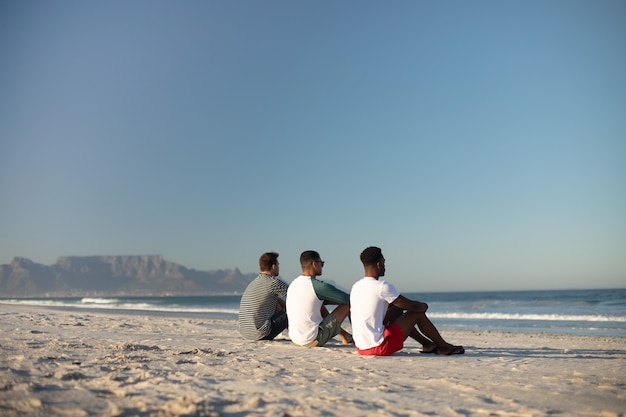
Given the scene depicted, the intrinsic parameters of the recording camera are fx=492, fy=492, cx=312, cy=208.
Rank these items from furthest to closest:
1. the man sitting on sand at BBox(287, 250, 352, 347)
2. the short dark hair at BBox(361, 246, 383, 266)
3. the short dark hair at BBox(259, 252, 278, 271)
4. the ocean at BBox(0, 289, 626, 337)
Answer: the ocean at BBox(0, 289, 626, 337), the short dark hair at BBox(259, 252, 278, 271), the man sitting on sand at BBox(287, 250, 352, 347), the short dark hair at BBox(361, 246, 383, 266)

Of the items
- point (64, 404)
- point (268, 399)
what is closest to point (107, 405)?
point (64, 404)

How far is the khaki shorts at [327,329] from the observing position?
705cm

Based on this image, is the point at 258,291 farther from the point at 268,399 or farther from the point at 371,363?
the point at 268,399

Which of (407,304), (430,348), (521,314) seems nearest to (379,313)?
(407,304)

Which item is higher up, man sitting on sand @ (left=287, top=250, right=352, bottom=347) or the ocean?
man sitting on sand @ (left=287, top=250, right=352, bottom=347)

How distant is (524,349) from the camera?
8.27 metres

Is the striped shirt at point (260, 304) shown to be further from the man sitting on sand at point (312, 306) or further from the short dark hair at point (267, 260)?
the man sitting on sand at point (312, 306)

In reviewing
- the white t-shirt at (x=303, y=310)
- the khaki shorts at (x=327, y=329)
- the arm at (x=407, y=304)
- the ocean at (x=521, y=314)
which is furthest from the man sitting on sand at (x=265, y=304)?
the ocean at (x=521, y=314)

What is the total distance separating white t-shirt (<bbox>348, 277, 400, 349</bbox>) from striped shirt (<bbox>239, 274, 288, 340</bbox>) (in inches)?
67.0

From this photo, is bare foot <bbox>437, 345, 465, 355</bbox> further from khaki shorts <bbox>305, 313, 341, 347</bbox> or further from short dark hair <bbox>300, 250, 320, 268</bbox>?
short dark hair <bbox>300, 250, 320, 268</bbox>

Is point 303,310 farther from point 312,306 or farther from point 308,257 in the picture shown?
point 308,257

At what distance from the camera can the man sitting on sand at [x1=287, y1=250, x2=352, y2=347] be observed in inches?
269

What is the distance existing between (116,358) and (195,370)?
114 cm

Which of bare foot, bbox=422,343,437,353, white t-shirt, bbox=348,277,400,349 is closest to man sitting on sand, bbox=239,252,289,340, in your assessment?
white t-shirt, bbox=348,277,400,349
